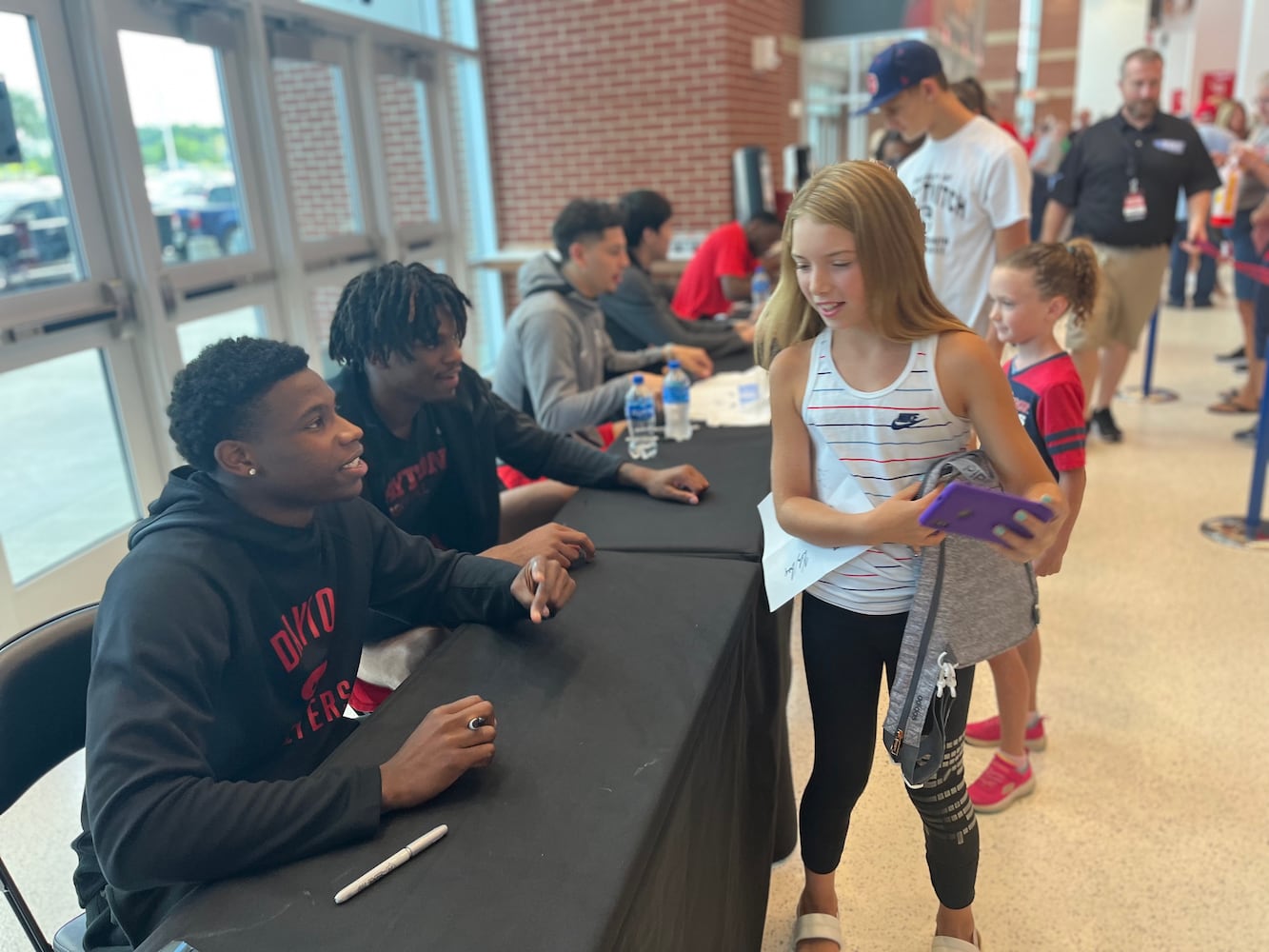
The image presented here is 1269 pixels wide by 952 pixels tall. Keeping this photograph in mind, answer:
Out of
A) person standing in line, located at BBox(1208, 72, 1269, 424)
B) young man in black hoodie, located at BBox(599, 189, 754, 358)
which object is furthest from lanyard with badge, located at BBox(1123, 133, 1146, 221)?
young man in black hoodie, located at BBox(599, 189, 754, 358)

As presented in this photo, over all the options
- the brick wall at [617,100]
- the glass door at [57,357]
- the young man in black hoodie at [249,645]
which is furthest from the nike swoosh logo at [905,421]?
the brick wall at [617,100]

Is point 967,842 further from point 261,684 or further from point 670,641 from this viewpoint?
point 261,684

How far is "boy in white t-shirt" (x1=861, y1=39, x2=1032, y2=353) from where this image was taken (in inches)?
99.0

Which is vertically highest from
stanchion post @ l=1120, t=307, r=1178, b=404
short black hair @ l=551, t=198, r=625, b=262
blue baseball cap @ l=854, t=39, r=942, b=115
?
blue baseball cap @ l=854, t=39, r=942, b=115

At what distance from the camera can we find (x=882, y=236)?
3.99 feet

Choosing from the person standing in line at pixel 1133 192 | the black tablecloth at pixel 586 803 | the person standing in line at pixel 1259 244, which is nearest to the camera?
the black tablecloth at pixel 586 803

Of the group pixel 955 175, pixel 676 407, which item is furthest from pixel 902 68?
pixel 676 407

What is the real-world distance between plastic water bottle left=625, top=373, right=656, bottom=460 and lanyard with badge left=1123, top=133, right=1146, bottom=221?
271 centimetres

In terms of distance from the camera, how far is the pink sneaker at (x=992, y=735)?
7.21 ft

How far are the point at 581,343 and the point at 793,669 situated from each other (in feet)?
3.99

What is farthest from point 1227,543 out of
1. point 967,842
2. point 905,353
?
point 905,353

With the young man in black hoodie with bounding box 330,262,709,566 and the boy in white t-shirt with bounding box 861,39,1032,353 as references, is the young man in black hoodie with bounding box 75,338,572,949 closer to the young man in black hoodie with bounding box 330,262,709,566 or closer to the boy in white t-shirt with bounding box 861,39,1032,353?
the young man in black hoodie with bounding box 330,262,709,566

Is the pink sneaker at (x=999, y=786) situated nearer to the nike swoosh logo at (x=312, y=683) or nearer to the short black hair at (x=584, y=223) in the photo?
the nike swoosh logo at (x=312, y=683)

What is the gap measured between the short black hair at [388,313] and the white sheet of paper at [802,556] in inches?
30.6
